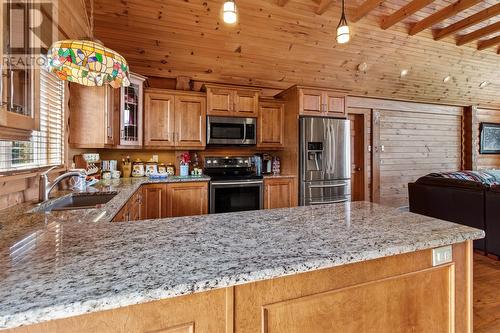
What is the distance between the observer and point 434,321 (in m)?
1.08

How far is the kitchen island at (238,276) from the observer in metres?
0.64

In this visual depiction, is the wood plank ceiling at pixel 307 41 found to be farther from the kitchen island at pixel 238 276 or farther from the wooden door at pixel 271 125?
the kitchen island at pixel 238 276

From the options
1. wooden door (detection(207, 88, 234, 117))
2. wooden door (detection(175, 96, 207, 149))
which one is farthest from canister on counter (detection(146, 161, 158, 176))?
wooden door (detection(207, 88, 234, 117))

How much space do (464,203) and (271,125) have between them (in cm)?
278

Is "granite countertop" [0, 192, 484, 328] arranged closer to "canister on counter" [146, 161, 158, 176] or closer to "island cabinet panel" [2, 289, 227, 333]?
"island cabinet panel" [2, 289, 227, 333]

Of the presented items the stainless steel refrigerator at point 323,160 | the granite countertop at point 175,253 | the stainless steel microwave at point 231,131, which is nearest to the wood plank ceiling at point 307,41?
the stainless steel microwave at point 231,131

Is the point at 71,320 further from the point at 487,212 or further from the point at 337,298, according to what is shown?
the point at 487,212

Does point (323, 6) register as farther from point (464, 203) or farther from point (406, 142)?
point (406, 142)

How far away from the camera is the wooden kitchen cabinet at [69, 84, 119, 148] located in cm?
279

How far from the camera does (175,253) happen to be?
853 millimetres

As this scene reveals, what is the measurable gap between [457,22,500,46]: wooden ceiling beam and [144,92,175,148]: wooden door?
4894 millimetres

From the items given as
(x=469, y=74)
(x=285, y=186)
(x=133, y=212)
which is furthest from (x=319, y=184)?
(x=469, y=74)

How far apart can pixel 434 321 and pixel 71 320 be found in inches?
51.4

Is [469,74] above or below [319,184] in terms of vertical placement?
above
